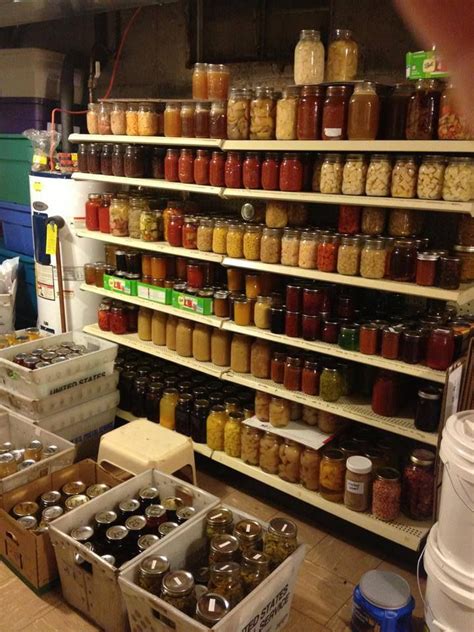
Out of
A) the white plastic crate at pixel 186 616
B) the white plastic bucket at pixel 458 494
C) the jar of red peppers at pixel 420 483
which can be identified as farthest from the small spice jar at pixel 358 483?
the white plastic bucket at pixel 458 494

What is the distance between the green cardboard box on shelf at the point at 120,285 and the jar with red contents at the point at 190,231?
49cm

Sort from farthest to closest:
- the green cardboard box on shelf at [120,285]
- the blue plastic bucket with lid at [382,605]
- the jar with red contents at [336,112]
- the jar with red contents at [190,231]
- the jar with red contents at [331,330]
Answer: the green cardboard box on shelf at [120,285] → the jar with red contents at [190,231] → the jar with red contents at [331,330] → the jar with red contents at [336,112] → the blue plastic bucket with lid at [382,605]

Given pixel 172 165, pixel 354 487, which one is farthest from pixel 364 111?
pixel 354 487

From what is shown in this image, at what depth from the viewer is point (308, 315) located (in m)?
2.66

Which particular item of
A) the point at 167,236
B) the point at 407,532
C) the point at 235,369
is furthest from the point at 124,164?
the point at 407,532

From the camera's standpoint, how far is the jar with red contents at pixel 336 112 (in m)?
2.37

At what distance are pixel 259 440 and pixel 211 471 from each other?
0.51 m

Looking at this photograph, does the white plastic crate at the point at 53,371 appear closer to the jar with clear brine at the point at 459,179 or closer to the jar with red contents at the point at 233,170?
the jar with red contents at the point at 233,170

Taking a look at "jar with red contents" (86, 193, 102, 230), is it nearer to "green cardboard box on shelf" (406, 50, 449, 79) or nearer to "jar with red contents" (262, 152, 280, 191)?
"jar with red contents" (262, 152, 280, 191)

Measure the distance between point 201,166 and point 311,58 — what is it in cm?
74

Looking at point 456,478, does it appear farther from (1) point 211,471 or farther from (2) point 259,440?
(1) point 211,471

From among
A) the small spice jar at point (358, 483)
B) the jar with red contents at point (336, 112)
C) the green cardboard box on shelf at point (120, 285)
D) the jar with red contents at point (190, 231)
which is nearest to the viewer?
the jar with red contents at point (336, 112)

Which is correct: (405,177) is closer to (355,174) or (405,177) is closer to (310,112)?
(355,174)

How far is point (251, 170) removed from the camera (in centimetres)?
272
